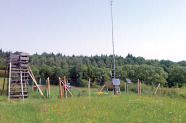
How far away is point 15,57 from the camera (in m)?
17.1

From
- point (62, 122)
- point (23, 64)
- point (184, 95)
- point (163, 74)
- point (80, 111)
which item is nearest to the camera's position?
point (62, 122)

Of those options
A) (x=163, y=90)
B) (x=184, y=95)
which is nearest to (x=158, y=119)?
(x=184, y=95)

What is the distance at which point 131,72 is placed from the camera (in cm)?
5978

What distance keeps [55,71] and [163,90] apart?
5415 cm

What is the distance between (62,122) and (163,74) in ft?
186

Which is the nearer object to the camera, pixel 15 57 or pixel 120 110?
pixel 120 110

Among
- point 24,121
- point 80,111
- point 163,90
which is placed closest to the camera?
point 24,121

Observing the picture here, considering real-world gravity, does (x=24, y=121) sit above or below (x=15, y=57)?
below

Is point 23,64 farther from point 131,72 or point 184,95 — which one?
point 131,72

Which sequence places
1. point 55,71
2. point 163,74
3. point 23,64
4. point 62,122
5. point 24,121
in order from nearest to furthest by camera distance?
point 62,122
point 24,121
point 23,64
point 163,74
point 55,71

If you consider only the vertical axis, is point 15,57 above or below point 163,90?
above

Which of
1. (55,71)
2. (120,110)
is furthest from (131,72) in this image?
(120,110)

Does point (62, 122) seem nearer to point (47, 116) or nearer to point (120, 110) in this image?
point (47, 116)

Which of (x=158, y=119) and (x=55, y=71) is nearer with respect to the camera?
(x=158, y=119)
